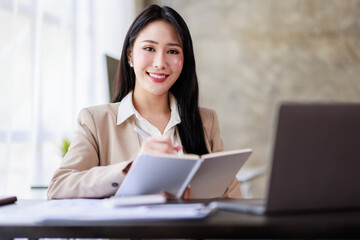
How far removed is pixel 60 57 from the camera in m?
3.39

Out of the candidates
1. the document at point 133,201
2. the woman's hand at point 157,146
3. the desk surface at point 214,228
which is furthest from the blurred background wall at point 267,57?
the desk surface at point 214,228

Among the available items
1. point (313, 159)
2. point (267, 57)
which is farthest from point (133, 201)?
point (267, 57)

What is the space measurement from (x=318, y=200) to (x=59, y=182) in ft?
2.78

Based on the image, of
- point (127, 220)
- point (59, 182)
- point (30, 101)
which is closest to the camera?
point (127, 220)

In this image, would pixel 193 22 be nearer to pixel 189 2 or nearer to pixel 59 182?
pixel 189 2

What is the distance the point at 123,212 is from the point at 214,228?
0.20 metres

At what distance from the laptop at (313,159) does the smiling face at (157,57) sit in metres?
1.02

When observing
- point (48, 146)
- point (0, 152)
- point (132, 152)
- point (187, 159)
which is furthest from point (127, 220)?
point (48, 146)

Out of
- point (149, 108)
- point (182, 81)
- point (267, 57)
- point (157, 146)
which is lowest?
point (157, 146)

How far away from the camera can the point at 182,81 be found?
2008 millimetres

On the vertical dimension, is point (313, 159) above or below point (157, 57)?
below

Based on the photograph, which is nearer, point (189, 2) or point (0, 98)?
point (0, 98)

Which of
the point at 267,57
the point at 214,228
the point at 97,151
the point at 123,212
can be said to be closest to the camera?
the point at 214,228

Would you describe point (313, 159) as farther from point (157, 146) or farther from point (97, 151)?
point (97, 151)
